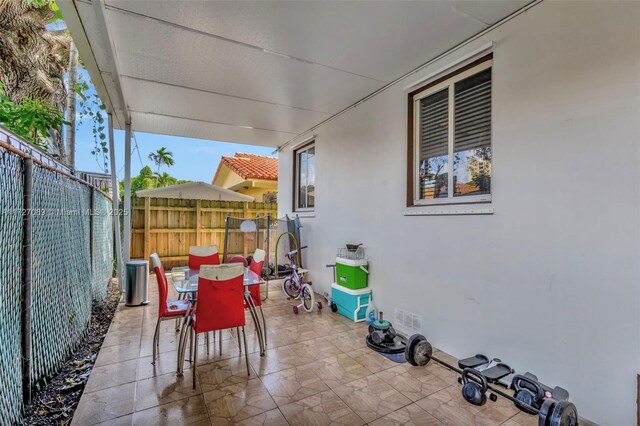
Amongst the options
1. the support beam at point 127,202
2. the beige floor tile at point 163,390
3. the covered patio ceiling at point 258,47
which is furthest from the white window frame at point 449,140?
the support beam at point 127,202

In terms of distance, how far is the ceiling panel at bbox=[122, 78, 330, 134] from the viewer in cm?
405

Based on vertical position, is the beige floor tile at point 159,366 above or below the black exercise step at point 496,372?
below

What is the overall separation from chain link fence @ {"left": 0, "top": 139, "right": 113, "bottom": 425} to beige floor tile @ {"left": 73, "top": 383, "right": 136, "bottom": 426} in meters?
0.36

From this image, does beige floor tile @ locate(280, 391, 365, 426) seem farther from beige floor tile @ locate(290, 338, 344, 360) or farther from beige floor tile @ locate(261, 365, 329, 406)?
beige floor tile @ locate(290, 338, 344, 360)

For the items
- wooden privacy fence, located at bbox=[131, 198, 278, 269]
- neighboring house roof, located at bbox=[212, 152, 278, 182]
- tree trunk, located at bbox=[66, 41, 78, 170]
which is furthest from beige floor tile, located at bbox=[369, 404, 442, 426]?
neighboring house roof, located at bbox=[212, 152, 278, 182]

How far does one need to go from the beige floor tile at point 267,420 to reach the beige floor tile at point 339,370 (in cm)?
55

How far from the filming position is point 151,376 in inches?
103

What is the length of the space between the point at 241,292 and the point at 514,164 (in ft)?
8.67

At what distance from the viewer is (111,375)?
2.61m

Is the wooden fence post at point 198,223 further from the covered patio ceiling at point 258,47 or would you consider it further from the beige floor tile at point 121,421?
the beige floor tile at point 121,421

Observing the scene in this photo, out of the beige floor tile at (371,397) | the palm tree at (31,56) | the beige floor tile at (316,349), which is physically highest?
the palm tree at (31,56)

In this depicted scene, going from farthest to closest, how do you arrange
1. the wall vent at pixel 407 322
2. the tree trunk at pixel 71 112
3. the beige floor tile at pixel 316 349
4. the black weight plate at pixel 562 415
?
the tree trunk at pixel 71 112 < the wall vent at pixel 407 322 < the beige floor tile at pixel 316 349 < the black weight plate at pixel 562 415

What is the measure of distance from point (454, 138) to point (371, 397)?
2.60 m

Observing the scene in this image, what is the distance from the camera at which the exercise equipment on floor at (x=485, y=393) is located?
1705 millimetres
